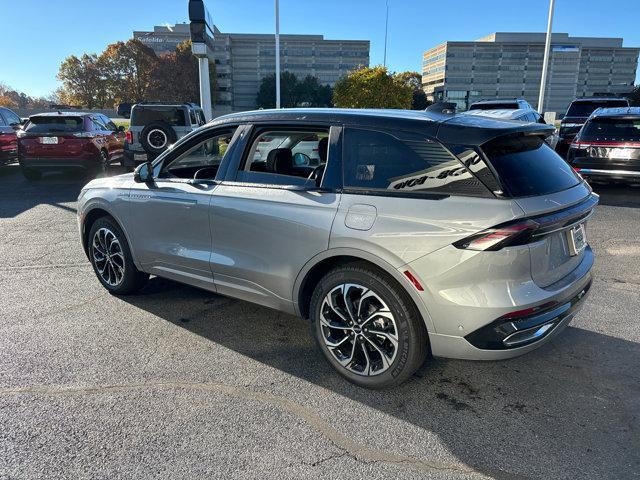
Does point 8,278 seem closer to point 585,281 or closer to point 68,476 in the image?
point 68,476

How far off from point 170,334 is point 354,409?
69.7 inches

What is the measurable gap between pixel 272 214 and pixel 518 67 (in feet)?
429

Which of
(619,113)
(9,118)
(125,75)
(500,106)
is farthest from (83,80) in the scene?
(619,113)

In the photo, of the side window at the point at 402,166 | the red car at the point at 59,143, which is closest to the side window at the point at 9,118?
the red car at the point at 59,143

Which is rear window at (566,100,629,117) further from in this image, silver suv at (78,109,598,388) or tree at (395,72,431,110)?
tree at (395,72,431,110)

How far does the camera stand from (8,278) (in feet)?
17.4

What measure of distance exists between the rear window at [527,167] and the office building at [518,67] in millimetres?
118161

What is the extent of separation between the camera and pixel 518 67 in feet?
384

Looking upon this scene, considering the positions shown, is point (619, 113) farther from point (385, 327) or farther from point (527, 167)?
point (385, 327)

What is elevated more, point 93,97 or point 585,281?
point 93,97

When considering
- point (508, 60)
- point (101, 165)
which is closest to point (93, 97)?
point (101, 165)

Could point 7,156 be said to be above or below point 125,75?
below

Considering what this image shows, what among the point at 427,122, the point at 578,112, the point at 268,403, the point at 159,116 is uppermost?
the point at 578,112

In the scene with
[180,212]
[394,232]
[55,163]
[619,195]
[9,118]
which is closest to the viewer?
[394,232]
